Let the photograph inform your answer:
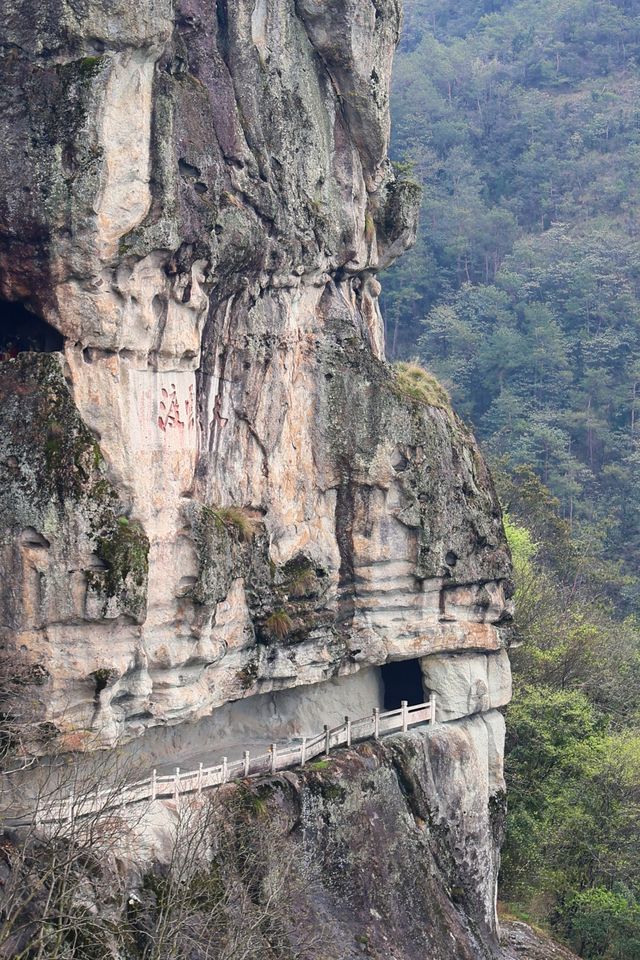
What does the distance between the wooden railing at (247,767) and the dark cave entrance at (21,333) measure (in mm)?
6966

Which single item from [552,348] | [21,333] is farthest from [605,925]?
[552,348]

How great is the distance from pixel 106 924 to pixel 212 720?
20.0 ft

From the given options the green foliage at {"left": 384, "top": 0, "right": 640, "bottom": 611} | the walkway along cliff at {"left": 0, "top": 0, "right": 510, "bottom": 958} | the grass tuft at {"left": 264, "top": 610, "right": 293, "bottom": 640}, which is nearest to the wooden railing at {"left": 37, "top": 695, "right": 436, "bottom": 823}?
the walkway along cliff at {"left": 0, "top": 0, "right": 510, "bottom": 958}

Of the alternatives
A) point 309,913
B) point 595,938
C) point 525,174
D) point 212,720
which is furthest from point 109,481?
point 525,174

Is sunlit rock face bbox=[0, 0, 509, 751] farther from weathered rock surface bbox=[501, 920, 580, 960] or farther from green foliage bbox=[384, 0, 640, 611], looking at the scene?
green foliage bbox=[384, 0, 640, 611]

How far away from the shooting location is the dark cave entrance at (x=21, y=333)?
24.8 meters

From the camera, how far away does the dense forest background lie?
37.1 m

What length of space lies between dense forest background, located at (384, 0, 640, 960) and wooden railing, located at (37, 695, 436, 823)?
3.77 meters

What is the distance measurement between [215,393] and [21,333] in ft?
12.9

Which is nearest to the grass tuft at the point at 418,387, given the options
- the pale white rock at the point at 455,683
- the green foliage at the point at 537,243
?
the pale white rock at the point at 455,683

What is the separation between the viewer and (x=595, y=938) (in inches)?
1410

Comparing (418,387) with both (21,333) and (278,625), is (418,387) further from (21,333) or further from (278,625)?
(21,333)

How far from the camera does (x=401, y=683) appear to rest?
32469 millimetres

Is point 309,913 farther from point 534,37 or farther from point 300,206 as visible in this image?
point 534,37
